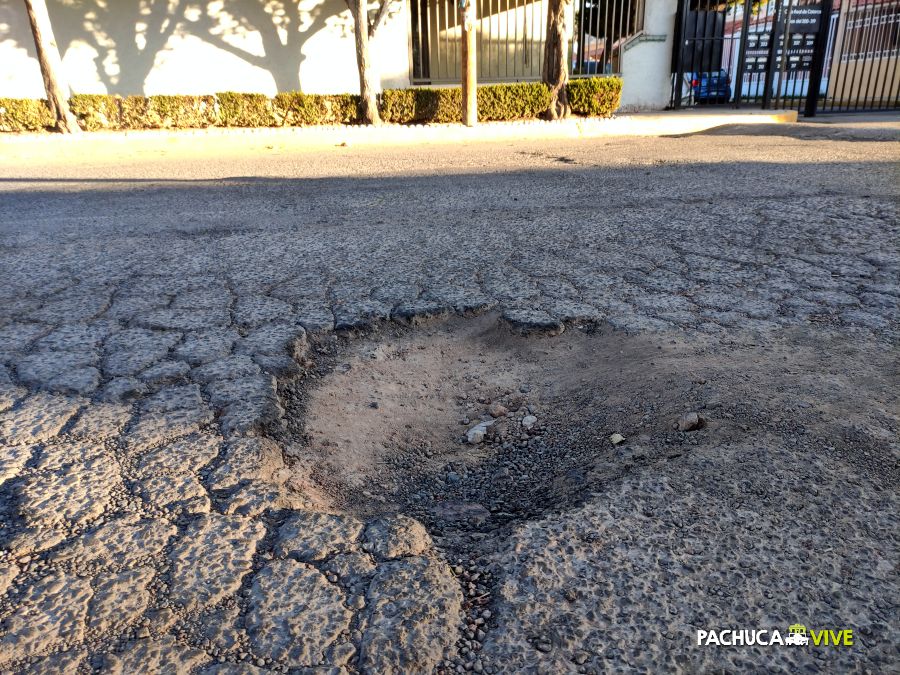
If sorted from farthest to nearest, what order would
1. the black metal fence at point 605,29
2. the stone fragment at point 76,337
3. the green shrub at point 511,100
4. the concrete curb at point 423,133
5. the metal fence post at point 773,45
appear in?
the black metal fence at point 605,29 → the metal fence post at point 773,45 → the green shrub at point 511,100 → the concrete curb at point 423,133 → the stone fragment at point 76,337

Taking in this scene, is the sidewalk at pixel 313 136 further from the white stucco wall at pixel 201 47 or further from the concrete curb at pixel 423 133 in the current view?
the white stucco wall at pixel 201 47

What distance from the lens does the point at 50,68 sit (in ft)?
34.5

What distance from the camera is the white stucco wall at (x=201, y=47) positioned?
512 inches

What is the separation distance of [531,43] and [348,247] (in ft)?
43.5

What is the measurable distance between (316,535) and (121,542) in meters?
0.44

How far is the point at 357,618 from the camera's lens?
1.25 metres

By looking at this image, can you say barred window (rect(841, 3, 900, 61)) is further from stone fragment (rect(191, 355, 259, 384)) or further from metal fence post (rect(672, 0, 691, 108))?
stone fragment (rect(191, 355, 259, 384))

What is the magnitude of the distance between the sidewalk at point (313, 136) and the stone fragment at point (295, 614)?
860 centimetres

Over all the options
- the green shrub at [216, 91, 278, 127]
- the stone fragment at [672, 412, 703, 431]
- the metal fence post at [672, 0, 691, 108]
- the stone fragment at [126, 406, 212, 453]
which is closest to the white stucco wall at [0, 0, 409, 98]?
the green shrub at [216, 91, 278, 127]

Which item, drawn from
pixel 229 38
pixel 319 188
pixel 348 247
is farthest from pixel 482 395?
pixel 229 38

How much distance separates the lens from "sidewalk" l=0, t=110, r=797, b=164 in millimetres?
9516

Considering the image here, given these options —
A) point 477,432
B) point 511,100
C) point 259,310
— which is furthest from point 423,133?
point 477,432

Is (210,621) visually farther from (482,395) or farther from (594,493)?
(482,395)

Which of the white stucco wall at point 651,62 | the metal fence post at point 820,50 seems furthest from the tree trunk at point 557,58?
the metal fence post at point 820,50
